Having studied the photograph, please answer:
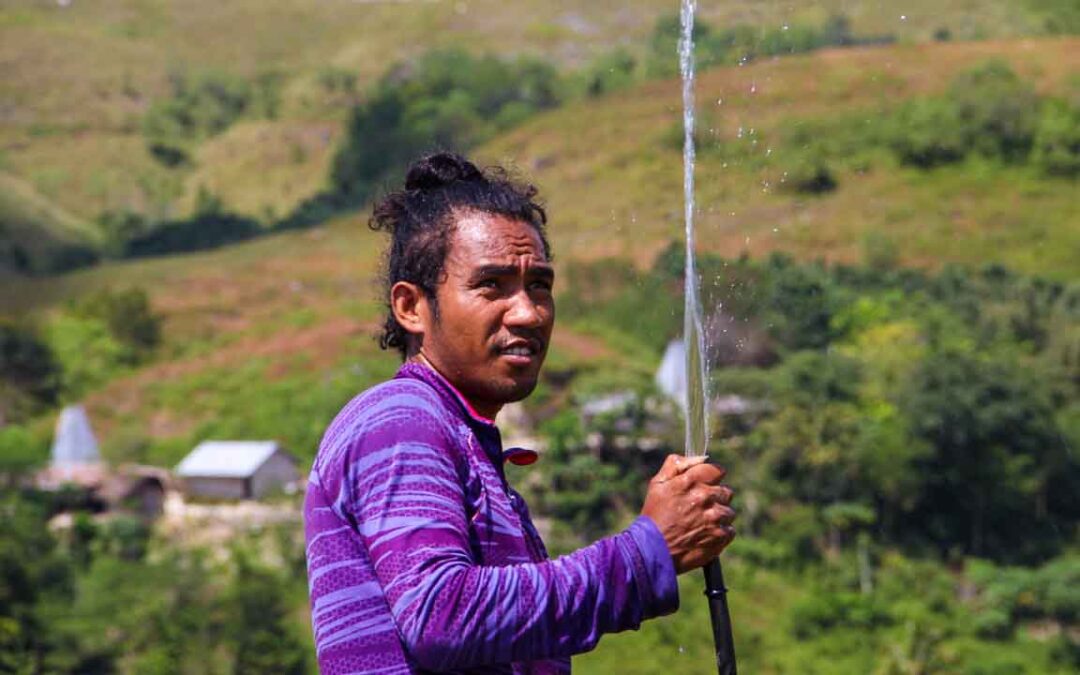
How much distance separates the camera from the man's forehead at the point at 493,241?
166cm

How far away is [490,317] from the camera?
1.64 meters

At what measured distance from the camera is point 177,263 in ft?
152

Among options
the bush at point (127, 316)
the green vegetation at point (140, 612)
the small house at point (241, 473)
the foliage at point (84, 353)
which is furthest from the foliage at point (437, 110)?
the green vegetation at point (140, 612)

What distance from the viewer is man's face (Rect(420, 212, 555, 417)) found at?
165cm

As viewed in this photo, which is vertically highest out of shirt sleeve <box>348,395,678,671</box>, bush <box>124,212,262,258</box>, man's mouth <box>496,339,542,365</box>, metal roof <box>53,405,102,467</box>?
man's mouth <box>496,339,542,365</box>

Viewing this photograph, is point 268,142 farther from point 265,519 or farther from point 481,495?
point 481,495

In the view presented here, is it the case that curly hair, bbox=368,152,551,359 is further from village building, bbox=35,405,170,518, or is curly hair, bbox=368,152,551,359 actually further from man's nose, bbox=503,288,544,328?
village building, bbox=35,405,170,518

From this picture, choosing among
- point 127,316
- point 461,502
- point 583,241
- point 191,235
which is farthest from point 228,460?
point 461,502

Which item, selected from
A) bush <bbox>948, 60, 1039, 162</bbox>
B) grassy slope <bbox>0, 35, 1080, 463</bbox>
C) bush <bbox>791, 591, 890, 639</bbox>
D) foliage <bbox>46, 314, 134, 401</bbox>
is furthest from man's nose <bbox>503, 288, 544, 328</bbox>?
bush <bbox>948, 60, 1039, 162</bbox>

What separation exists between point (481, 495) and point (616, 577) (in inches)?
5.9

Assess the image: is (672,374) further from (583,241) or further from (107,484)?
(583,241)

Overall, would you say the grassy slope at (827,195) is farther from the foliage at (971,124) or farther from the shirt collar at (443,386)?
the shirt collar at (443,386)

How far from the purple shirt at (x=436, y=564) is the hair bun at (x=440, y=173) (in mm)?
243

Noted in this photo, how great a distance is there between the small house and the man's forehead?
2526cm
